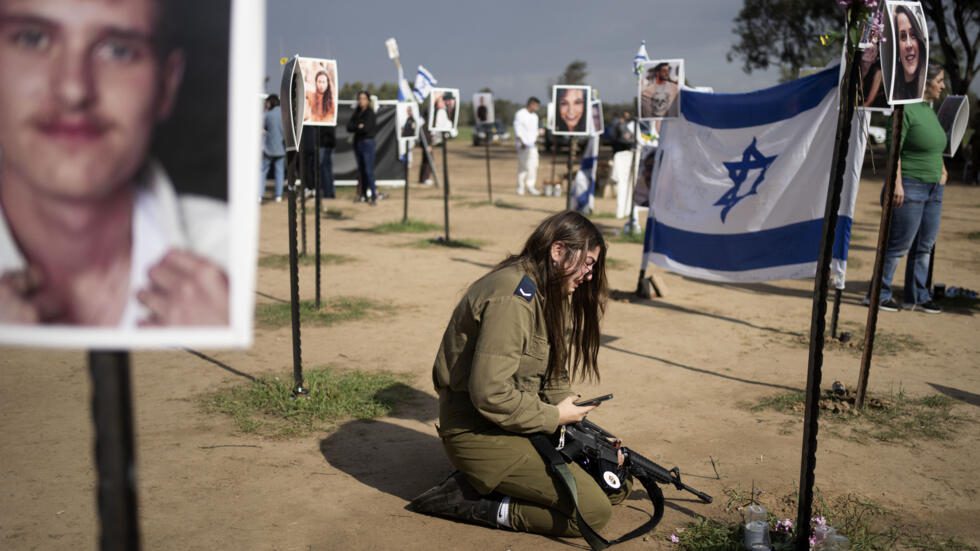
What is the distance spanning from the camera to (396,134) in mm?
20266

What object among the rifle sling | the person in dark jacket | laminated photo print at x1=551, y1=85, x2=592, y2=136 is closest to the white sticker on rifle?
the rifle sling

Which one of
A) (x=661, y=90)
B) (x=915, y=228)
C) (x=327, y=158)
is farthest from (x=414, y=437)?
(x=327, y=158)

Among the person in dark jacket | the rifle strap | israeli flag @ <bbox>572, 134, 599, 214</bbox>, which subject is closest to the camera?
the rifle strap

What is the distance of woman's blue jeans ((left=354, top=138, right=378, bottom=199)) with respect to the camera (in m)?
16.1

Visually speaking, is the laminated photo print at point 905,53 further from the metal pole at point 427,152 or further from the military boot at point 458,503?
the metal pole at point 427,152

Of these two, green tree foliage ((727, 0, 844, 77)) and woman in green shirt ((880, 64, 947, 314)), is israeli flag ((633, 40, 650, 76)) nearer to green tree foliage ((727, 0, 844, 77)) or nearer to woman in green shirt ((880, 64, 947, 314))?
woman in green shirt ((880, 64, 947, 314))

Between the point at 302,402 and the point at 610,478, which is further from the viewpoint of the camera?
the point at 302,402

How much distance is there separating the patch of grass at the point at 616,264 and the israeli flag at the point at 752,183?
2.30m

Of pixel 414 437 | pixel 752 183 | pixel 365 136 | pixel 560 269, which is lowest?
pixel 414 437

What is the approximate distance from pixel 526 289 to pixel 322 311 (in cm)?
436

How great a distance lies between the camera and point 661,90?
7.56 meters

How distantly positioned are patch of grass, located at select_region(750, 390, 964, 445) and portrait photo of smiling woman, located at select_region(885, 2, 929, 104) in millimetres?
1791

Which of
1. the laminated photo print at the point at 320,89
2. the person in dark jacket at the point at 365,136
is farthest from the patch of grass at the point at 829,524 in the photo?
the person in dark jacket at the point at 365,136

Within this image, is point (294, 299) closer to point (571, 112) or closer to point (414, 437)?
point (414, 437)
